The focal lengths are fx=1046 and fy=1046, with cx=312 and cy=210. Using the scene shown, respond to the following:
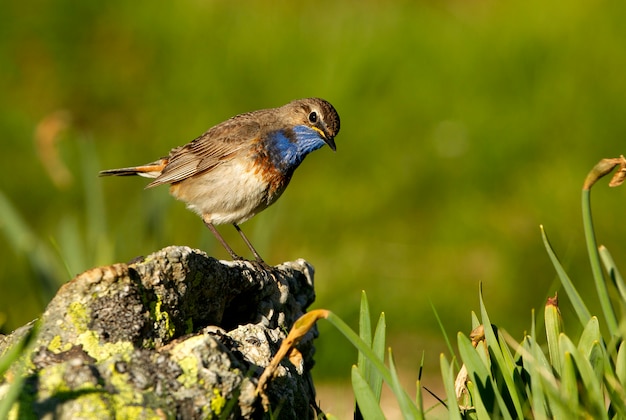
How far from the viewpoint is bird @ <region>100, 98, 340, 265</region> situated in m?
5.87

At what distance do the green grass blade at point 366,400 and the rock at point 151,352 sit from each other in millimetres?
248

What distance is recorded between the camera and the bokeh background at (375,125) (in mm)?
7941

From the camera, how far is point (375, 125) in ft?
30.2

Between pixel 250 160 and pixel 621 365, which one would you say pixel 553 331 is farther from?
pixel 250 160

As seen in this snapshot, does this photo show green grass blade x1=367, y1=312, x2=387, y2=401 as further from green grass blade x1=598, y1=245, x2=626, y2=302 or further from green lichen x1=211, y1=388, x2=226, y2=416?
green grass blade x1=598, y1=245, x2=626, y2=302

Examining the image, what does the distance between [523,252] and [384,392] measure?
8.25ft

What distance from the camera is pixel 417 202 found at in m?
8.76

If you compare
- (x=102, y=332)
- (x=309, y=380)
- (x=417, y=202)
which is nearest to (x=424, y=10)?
(x=417, y=202)

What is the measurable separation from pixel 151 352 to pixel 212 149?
3636 millimetres

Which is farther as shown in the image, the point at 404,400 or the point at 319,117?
the point at 319,117

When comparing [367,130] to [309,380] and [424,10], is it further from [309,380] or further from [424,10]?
[309,380]

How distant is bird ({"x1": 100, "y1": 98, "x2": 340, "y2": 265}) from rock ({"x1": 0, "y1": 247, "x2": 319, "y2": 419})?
251cm

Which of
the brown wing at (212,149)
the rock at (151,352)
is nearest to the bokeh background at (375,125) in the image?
the brown wing at (212,149)

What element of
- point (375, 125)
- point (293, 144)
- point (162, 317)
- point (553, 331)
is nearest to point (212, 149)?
point (293, 144)
